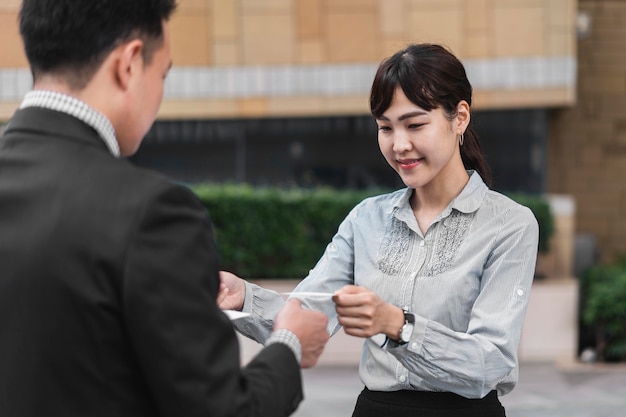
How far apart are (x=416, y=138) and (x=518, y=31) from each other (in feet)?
21.6

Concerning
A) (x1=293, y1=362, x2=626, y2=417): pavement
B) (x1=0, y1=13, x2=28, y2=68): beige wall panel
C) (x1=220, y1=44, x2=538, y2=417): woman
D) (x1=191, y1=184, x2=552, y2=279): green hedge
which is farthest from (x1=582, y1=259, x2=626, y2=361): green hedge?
(x1=220, y1=44, x2=538, y2=417): woman

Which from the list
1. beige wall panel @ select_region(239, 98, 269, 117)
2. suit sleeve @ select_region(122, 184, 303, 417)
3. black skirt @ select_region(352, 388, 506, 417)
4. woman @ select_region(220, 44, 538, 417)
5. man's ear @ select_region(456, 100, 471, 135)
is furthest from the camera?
beige wall panel @ select_region(239, 98, 269, 117)

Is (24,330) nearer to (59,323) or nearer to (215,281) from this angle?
(59,323)

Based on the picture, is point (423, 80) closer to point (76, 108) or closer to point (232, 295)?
point (232, 295)

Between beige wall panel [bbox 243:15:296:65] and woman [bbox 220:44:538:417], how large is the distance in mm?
6188

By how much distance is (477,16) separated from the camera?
8.96 metres

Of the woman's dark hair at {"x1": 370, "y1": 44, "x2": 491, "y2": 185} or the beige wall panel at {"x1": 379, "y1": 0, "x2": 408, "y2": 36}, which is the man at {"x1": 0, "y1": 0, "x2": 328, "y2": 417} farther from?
the beige wall panel at {"x1": 379, "y1": 0, "x2": 408, "y2": 36}

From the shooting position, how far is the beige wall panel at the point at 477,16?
8945 mm

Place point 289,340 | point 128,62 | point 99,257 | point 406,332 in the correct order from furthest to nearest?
point 406,332
point 289,340
point 128,62
point 99,257

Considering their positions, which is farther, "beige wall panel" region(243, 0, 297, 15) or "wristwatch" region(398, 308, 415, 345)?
"beige wall panel" region(243, 0, 297, 15)

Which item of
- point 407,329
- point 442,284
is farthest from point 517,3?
point 407,329

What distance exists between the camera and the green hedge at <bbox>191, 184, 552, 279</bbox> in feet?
27.4

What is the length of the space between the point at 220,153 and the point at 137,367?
775cm

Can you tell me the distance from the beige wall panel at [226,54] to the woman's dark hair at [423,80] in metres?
6.34
